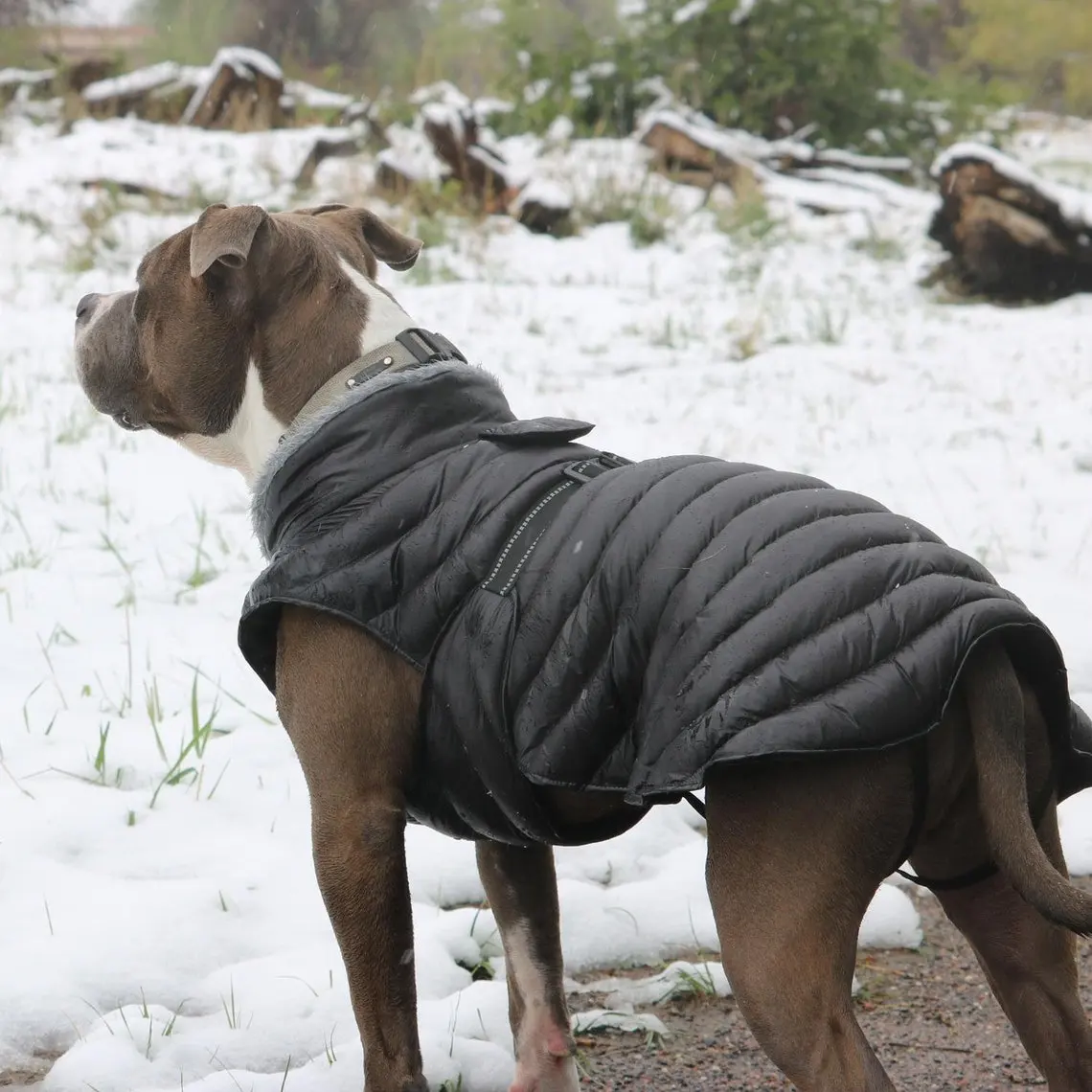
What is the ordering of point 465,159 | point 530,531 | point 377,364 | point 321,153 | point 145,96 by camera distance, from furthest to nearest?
point 145,96 → point 321,153 → point 465,159 → point 377,364 → point 530,531

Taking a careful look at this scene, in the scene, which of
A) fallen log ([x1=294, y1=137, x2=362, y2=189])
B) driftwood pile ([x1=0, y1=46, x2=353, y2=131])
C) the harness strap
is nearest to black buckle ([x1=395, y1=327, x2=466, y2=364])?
the harness strap

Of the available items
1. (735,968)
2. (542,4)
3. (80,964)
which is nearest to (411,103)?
(542,4)

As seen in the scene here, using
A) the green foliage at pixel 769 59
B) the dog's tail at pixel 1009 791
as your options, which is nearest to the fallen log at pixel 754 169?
the green foliage at pixel 769 59

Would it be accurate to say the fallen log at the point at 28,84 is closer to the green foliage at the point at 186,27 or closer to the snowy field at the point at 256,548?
the snowy field at the point at 256,548

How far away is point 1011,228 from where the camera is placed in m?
10.1

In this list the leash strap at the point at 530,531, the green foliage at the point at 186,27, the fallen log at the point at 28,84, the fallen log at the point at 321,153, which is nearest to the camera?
the leash strap at the point at 530,531

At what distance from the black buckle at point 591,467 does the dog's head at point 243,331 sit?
20.8 inches

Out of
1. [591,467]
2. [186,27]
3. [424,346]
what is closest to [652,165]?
[186,27]

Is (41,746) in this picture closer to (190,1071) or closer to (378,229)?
(190,1071)

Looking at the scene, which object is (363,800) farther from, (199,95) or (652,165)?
(199,95)

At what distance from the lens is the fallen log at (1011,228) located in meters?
10.1

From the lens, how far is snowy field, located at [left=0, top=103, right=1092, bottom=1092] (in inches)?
130

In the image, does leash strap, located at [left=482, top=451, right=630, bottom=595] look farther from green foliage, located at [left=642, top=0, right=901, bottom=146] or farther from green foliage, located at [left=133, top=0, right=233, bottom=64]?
green foliage, located at [left=133, top=0, right=233, bottom=64]

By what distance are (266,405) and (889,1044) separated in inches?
77.8
